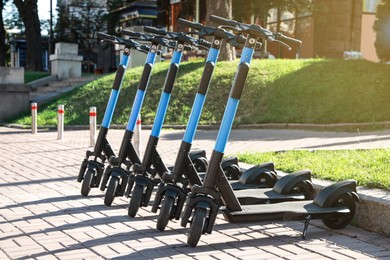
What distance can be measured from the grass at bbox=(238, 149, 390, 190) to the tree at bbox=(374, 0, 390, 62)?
12534 mm

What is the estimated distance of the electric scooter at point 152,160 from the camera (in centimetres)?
655

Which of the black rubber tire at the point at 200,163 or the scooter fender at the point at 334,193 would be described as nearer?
the scooter fender at the point at 334,193

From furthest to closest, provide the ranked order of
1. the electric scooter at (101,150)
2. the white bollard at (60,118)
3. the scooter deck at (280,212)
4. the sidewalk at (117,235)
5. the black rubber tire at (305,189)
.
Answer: the white bollard at (60,118) < the electric scooter at (101,150) < the black rubber tire at (305,189) < the scooter deck at (280,212) < the sidewalk at (117,235)

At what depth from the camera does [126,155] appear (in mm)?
7375

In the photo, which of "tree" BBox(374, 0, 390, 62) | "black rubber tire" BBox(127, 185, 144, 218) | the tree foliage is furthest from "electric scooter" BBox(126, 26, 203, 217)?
the tree foliage

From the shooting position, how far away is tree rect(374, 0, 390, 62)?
21297 millimetres

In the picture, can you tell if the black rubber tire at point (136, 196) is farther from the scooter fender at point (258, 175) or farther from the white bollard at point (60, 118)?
the white bollard at point (60, 118)

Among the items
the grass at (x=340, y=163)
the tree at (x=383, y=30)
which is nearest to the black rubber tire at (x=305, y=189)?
the grass at (x=340, y=163)

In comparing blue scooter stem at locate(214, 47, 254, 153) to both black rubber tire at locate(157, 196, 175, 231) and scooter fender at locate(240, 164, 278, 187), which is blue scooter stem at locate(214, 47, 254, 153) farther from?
scooter fender at locate(240, 164, 278, 187)

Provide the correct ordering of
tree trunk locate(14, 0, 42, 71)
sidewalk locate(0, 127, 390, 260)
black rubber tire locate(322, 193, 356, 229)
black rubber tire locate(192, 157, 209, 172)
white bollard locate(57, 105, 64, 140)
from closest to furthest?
1. sidewalk locate(0, 127, 390, 260)
2. black rubber tire locate(322, 193, 356, 229)
3. black rubber tire locate(192, 157, 209, 172)
4. white bollard locate(57, 105, 64, 140)
5. tree trunk locate(14, 0, 42, 71)

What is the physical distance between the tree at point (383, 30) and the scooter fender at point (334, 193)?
51.9 feet

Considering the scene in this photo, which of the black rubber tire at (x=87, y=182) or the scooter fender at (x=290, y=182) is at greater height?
the scooter fender at (x=290, y=182)

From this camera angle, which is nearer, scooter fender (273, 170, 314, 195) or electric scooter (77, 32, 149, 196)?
scooter fender (273, 170, 314, 195)

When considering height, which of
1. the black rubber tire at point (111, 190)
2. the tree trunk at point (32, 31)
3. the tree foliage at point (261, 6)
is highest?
the tree foliage at point (261, 6)
